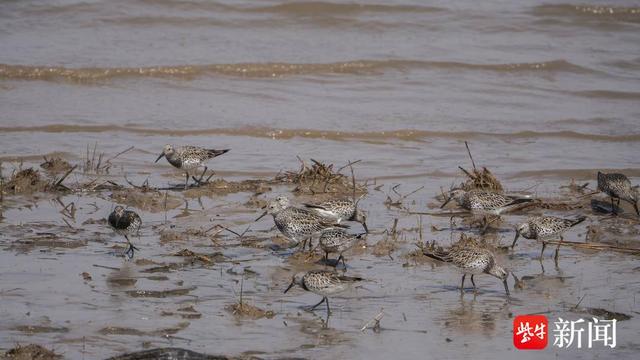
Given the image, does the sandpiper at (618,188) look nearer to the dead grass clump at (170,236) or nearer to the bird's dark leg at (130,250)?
the dead grass clump at (170,236)

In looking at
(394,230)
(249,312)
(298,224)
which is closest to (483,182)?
(394,230)

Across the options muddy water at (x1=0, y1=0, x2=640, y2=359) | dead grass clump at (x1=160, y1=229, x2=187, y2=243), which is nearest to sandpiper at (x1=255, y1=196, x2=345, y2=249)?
muddy water at (x1=0, y1=0, x2=640, y2=359)

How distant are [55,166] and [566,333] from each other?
6.97 meters

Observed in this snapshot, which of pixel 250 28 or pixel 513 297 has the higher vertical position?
pixel 250 28

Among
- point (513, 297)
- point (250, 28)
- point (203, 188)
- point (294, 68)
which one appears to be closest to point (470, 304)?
point (513, 297)

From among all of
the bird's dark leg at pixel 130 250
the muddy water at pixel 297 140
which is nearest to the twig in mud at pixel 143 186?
the muddy water at pixel 297 140

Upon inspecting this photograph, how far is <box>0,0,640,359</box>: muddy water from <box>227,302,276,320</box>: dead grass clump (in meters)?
0.10

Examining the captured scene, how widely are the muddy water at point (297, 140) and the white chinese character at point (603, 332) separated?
0.08 meters

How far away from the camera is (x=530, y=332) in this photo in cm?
777

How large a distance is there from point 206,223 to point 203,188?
1411mm

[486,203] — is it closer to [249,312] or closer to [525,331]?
[525,331]

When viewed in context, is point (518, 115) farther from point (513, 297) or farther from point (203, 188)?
point (513, 297)

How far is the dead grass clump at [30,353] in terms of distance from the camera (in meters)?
6.80

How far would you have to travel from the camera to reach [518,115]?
53.7 ft
